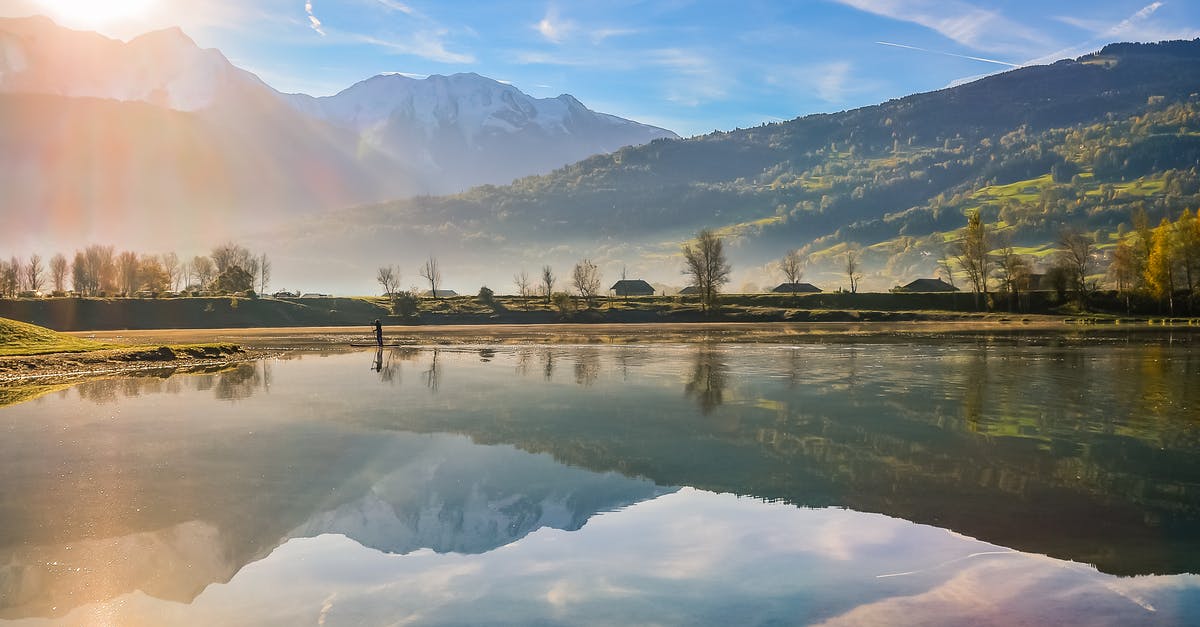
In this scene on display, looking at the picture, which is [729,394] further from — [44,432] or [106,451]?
[44,432]

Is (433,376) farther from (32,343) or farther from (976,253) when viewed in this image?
(976,253)

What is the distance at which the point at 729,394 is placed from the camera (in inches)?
1132

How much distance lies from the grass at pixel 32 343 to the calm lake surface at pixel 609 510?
69.6 feet

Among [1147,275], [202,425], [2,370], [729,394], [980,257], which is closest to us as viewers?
[202,425]

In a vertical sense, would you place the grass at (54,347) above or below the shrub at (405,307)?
below

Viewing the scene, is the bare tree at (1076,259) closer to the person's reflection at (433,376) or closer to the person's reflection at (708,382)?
the person's reflection at (708,382)

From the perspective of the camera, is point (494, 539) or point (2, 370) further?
point (2, 370)

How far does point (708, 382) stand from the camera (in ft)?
108

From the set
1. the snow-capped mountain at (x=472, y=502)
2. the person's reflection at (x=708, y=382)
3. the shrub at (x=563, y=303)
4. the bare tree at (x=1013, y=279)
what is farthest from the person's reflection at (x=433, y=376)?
the bare tree at (x=1013, y=279)

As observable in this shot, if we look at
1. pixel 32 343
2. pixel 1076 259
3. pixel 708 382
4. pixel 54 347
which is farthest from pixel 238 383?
pixel 1076 259

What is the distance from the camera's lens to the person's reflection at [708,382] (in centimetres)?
2702

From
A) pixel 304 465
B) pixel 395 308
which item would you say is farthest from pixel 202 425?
pixel 395 308

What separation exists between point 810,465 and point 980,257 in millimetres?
144006

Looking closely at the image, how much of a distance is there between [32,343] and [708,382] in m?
41.5
